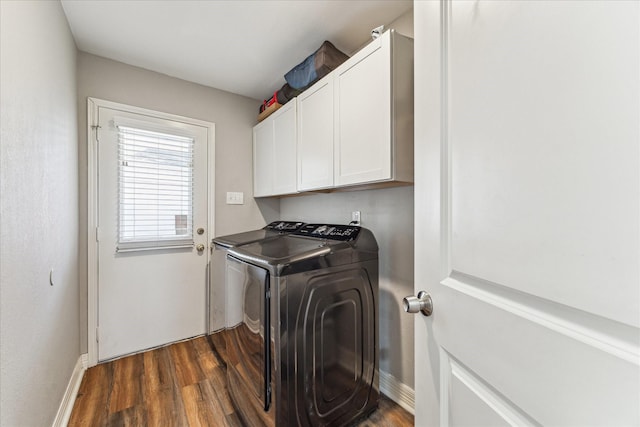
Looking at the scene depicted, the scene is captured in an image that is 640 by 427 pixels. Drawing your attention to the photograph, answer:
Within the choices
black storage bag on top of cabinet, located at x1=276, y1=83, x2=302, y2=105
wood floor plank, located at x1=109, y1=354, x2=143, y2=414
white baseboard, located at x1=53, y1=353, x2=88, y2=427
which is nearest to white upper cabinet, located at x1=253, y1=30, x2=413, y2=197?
black storage bag on top of cabinet, located at x1=276, y1=83, x2=302, y2=105

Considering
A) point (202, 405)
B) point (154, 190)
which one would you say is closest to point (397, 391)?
point (202, 405)

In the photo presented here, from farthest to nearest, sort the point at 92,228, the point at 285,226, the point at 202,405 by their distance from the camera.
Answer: the point at 285,226 → the point at 92,228 → the point at 202,405

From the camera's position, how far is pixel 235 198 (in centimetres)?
281

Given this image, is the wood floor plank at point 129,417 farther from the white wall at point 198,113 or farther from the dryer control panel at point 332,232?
the dryer control panel at point 332,232

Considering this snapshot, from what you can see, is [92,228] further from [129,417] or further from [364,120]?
[364,120]

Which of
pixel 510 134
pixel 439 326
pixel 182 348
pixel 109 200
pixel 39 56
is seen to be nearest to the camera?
pixel 510 134

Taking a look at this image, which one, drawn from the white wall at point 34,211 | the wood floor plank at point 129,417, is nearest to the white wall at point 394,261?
the wood floor plank at point 129,417

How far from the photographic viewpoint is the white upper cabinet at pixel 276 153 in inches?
87.5

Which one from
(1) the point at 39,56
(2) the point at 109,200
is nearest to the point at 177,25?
(1) the point at 39,56

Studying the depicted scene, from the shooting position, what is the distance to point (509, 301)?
506 millimetres

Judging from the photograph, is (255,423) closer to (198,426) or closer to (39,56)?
(198,426)

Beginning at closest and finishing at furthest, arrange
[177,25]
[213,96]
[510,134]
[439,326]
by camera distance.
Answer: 1. [510,134]
2. [439,326]
3. [177,25]
4. [213,96]

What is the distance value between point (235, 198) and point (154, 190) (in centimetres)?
73

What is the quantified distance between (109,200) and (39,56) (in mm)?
1231
